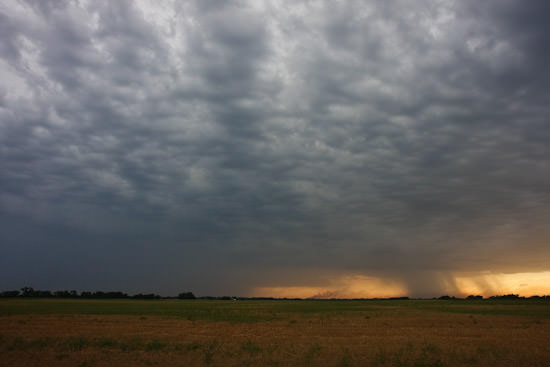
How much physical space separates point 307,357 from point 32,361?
667 inches

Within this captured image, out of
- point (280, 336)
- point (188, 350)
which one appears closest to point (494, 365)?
point (280, 336)

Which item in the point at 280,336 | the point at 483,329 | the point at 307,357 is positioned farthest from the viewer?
the point at 483,329

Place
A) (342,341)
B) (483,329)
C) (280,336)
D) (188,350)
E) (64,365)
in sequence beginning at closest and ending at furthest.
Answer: (64,365)
(188,350)
(342,341)
(280,336)
(483,329)

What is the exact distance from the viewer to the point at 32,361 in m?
23.6

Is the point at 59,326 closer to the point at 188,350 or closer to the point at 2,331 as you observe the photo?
the point at 2,331

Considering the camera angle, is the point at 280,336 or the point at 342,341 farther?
the point at 280,336

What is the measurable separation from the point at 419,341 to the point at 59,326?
3647cm

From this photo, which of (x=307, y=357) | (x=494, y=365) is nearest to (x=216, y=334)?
(x=307, y=357)

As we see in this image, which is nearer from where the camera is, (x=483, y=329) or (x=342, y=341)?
(x=342, y=341)

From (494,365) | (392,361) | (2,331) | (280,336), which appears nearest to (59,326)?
(2,331)

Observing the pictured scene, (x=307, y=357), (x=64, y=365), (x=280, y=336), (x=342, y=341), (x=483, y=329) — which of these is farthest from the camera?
(x=483, y=329)

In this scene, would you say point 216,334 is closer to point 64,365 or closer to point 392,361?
point 64,365

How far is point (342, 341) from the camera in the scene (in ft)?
103

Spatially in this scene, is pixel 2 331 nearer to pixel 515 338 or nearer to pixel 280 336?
pixel 280 336
